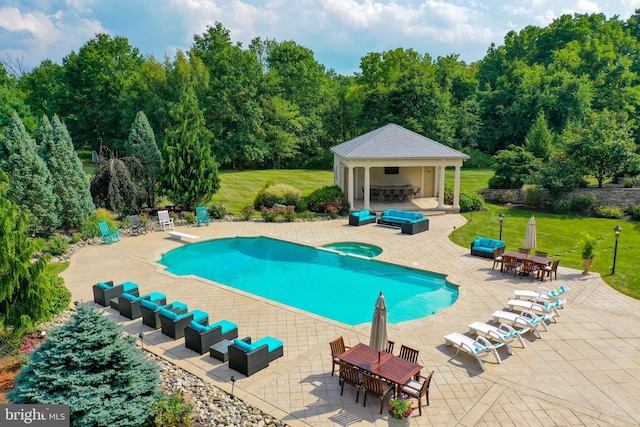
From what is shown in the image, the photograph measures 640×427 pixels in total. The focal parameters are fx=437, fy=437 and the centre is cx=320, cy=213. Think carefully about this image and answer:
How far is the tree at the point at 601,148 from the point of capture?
26.2m

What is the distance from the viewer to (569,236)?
21297 millimetres

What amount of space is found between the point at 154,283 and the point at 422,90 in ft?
121

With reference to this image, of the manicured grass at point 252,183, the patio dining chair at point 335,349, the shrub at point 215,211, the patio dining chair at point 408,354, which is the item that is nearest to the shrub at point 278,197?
the manicured grass at point 252,183

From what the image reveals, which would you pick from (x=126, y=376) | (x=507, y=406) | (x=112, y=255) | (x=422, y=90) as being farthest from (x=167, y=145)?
(x=422, y=90)

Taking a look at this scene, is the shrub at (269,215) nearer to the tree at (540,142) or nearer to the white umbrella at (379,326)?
the white umbrella at (379,326)

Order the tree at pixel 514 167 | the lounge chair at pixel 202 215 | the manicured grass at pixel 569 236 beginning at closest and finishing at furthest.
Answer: the manicured grass at pixel 569 236, the lounge chair at pixel 202 215, the tree at pixel 514 167

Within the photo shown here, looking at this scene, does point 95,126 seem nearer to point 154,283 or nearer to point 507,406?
point 154,283

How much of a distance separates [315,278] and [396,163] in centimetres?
1148

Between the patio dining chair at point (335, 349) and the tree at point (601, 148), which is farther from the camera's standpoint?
the tree at point (601, 148)

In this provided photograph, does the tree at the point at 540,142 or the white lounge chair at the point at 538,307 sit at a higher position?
the tree at the point at 540,142

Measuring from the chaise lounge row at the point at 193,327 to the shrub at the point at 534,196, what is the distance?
22772mm

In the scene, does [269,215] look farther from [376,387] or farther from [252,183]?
[376,387]

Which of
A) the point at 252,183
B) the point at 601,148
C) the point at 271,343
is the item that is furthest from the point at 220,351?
the point at 252,183

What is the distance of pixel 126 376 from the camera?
721 centimetres
